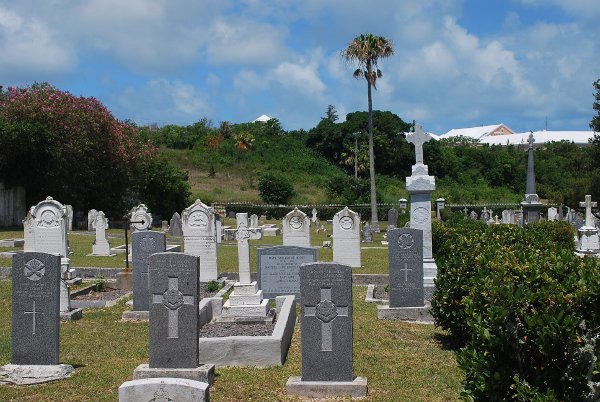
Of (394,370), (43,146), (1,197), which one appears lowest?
(394,370)

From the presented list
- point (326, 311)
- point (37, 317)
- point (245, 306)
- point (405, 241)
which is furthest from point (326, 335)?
point (405, 241)

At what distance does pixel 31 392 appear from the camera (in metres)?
7.87

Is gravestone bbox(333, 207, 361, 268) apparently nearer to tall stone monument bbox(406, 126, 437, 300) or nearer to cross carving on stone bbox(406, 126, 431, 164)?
cross carving on stone bbox(406, 126, 431, 164)

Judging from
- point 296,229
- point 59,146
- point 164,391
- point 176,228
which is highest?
point 59,146

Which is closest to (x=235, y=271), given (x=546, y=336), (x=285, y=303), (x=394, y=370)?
(x=285, y=303)

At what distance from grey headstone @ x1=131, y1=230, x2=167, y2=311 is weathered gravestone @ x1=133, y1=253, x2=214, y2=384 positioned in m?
4.98

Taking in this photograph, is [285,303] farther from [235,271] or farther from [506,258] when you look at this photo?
[235,271]

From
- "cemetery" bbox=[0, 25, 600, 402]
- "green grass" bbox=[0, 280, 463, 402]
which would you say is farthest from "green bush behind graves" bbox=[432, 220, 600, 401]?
"green grass" bbox=[0, 280, 463, 402]

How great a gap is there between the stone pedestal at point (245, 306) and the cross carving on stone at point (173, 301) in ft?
12.8

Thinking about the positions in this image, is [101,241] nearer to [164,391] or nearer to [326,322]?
[326,322]

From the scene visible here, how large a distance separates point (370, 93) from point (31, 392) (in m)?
34.0

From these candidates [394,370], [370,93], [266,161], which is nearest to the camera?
[394,370]

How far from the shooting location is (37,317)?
843 centimetres

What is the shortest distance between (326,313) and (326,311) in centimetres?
2
